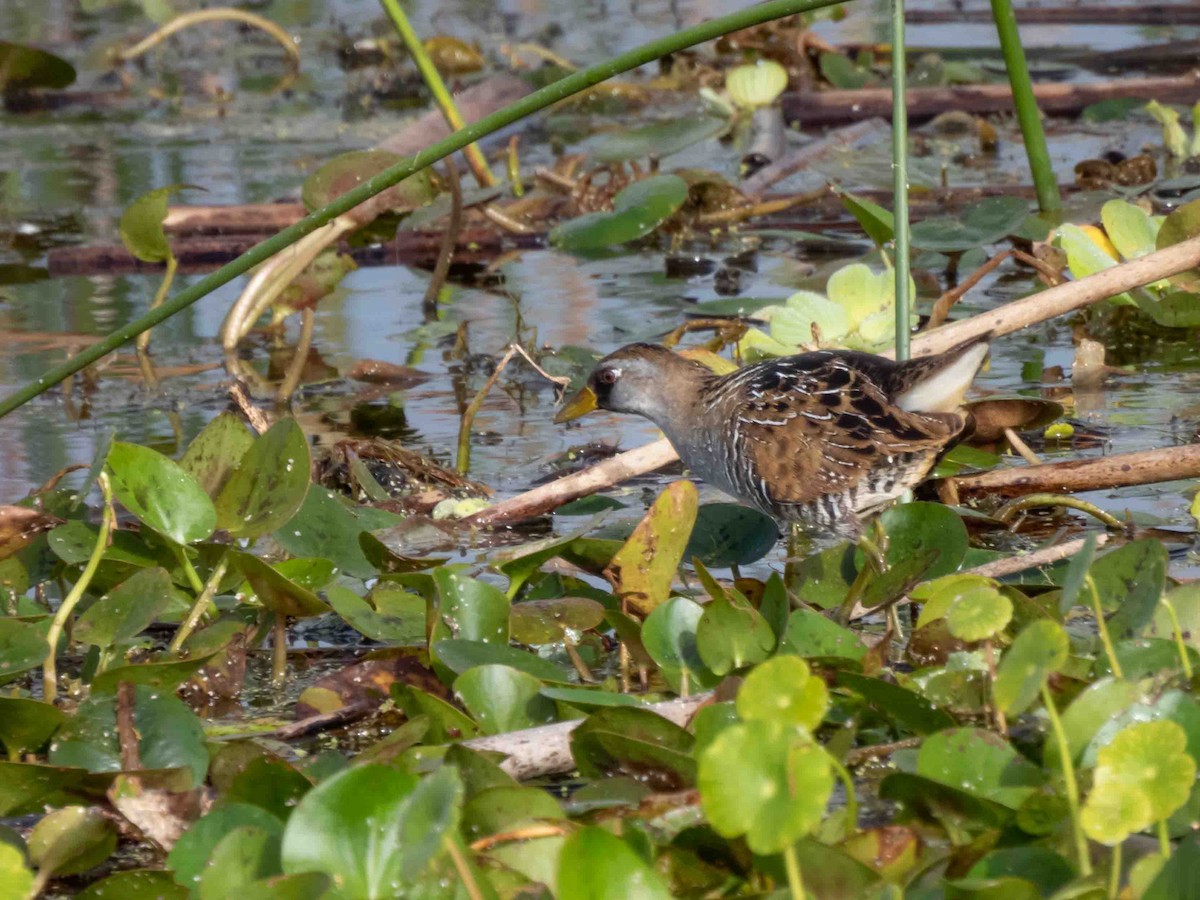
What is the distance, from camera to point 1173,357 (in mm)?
4156

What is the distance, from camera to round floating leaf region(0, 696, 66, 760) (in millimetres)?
2088

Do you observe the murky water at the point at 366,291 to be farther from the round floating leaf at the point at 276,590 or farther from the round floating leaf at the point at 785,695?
the round floating leaf at the point at 785,695

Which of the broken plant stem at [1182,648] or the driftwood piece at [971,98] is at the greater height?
the broken plant stem at [1182,648]

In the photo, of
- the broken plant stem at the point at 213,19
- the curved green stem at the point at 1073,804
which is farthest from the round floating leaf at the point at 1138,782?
the broken plant stem at the point at 213,19

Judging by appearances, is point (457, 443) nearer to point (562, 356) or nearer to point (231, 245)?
point (562, 356)

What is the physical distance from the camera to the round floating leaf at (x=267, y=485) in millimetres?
2521

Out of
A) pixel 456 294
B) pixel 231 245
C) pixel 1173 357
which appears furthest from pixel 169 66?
pixel 1173 357

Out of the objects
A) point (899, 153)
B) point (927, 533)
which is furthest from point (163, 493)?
point (899, 153)

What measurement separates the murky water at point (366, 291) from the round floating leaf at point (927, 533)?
62 cm

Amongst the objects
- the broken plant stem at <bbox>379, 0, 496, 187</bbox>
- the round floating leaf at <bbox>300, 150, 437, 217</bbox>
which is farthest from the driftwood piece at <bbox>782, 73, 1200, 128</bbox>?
the round floating leaf at <bbox>300, 150, 437, 217</bbox>

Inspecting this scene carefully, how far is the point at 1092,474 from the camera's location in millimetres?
2988

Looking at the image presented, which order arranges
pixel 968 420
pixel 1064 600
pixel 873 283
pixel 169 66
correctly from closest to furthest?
pixel 1064 600
pixel 968 420
pixel 873 283
pixel 169 66

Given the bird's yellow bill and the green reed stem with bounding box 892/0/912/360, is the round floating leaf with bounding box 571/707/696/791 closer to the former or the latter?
the green reed stem with bounding box 892/0/912/360

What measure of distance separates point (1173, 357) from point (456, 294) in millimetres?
2128
